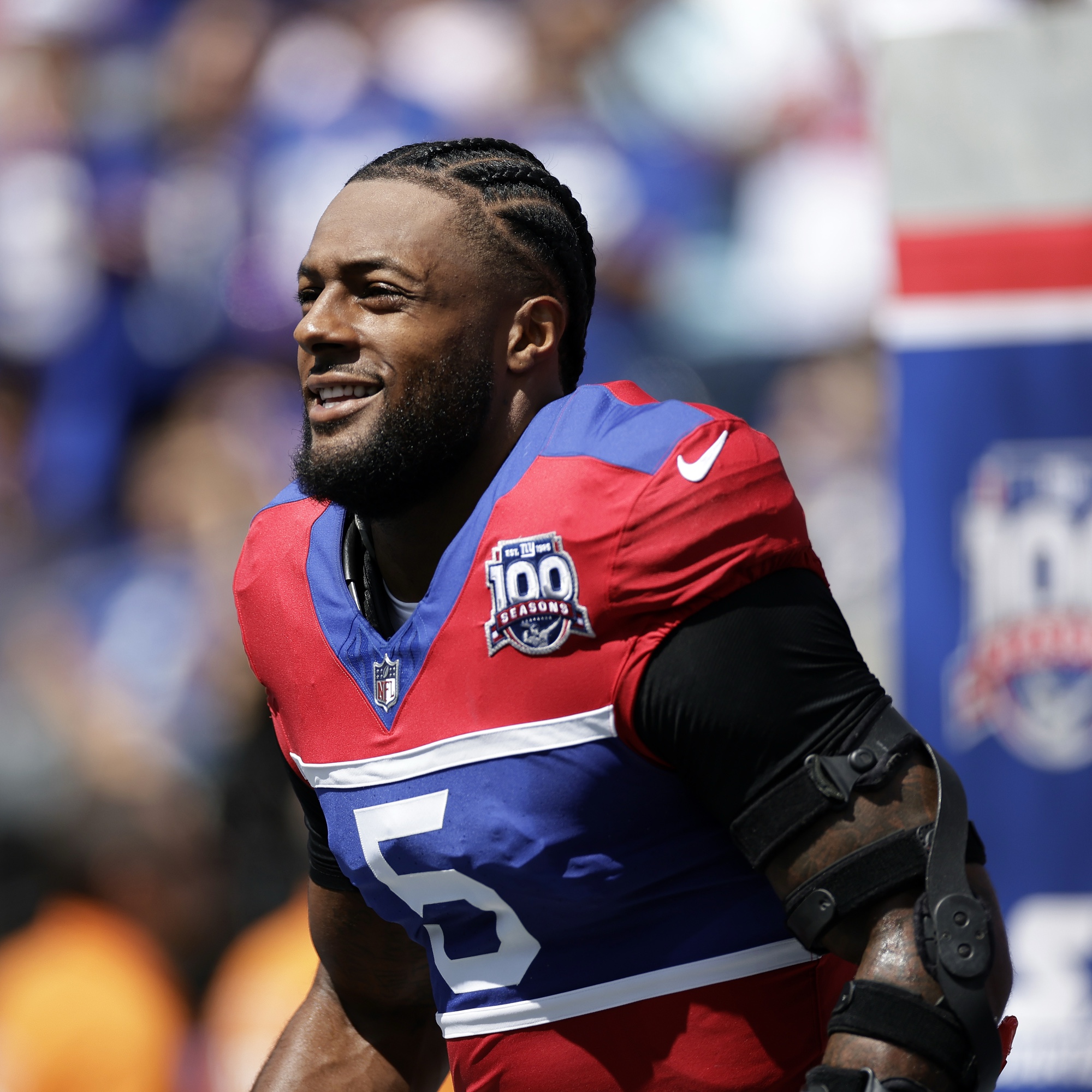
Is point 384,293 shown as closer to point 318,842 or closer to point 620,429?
point 620,429

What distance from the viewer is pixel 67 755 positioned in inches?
210

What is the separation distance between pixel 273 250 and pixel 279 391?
0.67 meters

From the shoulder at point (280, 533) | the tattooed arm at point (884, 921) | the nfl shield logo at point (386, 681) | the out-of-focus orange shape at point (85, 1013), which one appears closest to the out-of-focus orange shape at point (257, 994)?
the out-of-focus orange shape at point (85, 1013)

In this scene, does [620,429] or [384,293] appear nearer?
[620,429]

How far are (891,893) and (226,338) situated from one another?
5.06 m

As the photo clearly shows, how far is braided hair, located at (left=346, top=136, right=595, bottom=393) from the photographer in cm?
218

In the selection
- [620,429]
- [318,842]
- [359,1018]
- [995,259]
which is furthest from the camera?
[995,259]

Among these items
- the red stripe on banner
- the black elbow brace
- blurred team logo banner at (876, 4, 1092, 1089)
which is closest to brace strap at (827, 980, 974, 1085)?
the black elbow brace

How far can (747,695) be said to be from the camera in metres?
1.74

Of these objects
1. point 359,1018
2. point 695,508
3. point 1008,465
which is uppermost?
point 695,508

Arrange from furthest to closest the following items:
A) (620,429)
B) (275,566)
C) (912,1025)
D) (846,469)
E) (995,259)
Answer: (846,469)
(995,259)
(275,566)
(620,429)
(912,1025)

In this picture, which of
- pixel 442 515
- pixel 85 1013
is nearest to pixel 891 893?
pixel 442 515

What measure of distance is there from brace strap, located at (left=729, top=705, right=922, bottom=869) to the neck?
0.62 meters

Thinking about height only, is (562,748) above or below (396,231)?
below
